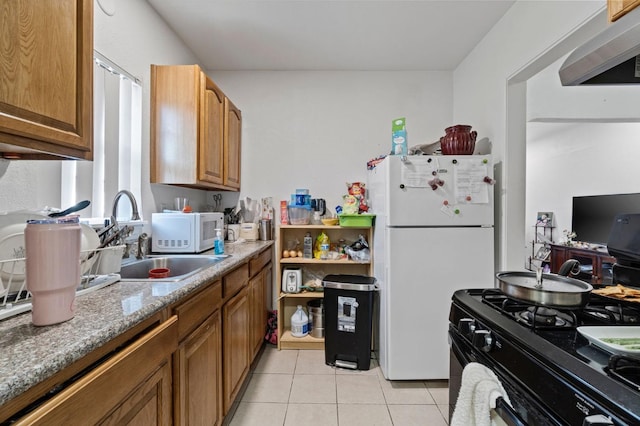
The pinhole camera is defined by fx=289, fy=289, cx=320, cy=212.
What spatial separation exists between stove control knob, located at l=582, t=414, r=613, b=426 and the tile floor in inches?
55.2

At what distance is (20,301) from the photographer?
0.85 metres

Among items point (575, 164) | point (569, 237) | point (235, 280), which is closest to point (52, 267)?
point (235, 280)

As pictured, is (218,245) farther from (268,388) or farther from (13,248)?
(13,248)

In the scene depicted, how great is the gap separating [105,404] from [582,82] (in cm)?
175

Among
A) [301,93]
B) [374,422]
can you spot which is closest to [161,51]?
[301,93]

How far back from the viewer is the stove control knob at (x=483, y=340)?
92 centimetres

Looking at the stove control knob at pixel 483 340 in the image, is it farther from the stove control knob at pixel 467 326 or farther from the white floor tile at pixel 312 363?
the white floor tile at pixel 312 363

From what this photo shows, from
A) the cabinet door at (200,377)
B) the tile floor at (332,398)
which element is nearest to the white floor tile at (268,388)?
the tile floor at (332,398)

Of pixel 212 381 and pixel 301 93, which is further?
pixel 301 93

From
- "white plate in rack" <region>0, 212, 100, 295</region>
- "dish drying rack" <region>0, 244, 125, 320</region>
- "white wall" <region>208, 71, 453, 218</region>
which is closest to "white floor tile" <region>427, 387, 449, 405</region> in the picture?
"white wall" <region>208, 71, 453, 218</region>

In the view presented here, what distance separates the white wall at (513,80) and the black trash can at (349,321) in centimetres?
101

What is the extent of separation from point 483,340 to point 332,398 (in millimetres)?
1325

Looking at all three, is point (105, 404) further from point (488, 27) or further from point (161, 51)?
point (488, 27)

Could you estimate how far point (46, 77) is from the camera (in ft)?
2.82
